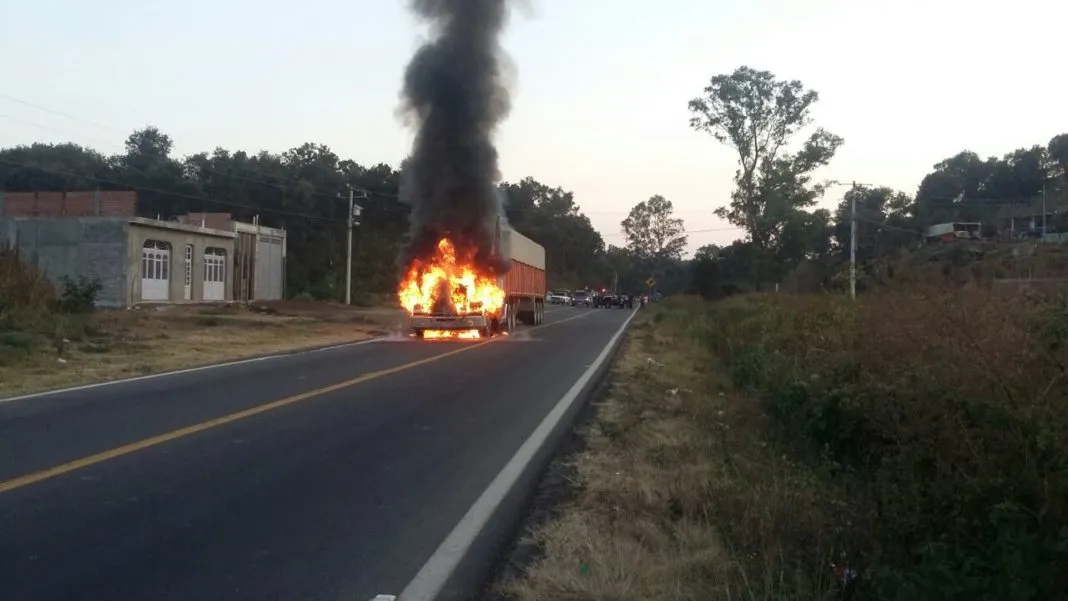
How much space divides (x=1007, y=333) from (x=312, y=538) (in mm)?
4923

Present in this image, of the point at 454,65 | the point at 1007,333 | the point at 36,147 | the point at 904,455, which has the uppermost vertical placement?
the point at 36,147

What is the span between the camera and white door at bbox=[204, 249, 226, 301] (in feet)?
169

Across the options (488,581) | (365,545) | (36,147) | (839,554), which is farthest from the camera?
(36,147)

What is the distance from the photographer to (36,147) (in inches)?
3393

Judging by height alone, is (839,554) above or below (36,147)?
below

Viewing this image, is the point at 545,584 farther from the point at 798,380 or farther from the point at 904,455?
the point at 798,380

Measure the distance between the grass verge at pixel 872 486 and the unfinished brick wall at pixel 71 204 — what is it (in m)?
39.8

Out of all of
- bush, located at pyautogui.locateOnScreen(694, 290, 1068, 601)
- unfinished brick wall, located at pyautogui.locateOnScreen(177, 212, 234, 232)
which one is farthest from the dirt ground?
bush, located at pyautogui.locateOnScreen(694, 290, 1068, 601)

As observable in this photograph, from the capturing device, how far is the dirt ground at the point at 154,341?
18.2 m

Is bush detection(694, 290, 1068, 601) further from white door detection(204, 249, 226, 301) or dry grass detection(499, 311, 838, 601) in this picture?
white door detection(204, 249, 226, 301)

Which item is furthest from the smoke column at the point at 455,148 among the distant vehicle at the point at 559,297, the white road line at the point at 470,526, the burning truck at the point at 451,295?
the distant vehicle at the point at 559,297

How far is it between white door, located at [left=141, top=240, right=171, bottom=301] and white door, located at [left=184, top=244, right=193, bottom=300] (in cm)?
174

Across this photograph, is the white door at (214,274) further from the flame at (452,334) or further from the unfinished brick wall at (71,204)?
the flame at (452,334)

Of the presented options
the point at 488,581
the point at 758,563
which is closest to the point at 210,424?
the point at 488,581
